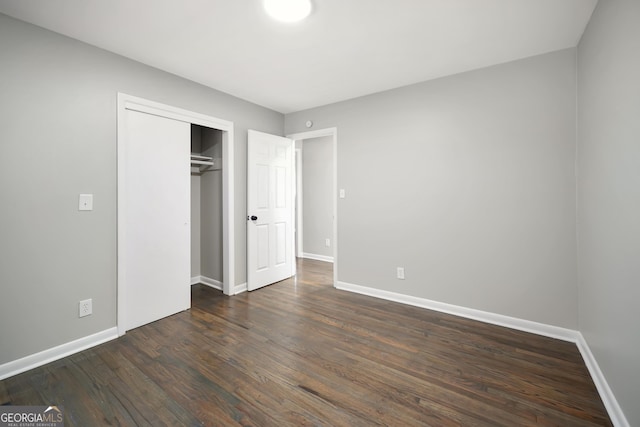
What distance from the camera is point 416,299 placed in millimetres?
3178

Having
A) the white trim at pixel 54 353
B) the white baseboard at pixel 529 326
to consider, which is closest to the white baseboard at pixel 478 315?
the white baseboard at pixel 529 326

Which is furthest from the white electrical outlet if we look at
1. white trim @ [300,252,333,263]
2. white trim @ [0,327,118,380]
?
white trim @ [300,252,333,263]

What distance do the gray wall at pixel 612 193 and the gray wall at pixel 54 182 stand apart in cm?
352

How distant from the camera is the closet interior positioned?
369 centimetres

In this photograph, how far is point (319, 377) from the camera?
1.90 metres

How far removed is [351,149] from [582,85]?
2205 mm

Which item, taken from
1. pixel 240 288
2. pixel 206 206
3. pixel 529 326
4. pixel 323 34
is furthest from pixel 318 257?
pixel 323 34

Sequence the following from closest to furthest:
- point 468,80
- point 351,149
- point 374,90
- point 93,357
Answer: point 93,357 < point 468,80 < point 374,90 < point 351,149

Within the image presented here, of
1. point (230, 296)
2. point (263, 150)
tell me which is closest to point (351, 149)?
point (263, 150)

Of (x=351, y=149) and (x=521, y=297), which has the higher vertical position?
(x=351, y=149)

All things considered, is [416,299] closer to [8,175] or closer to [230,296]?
[230,296]

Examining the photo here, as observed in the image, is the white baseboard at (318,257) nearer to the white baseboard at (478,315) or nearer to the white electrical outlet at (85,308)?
the white baseboard at (478,315)

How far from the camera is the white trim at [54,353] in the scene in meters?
1.93

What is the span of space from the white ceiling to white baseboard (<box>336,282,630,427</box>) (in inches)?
95.0
